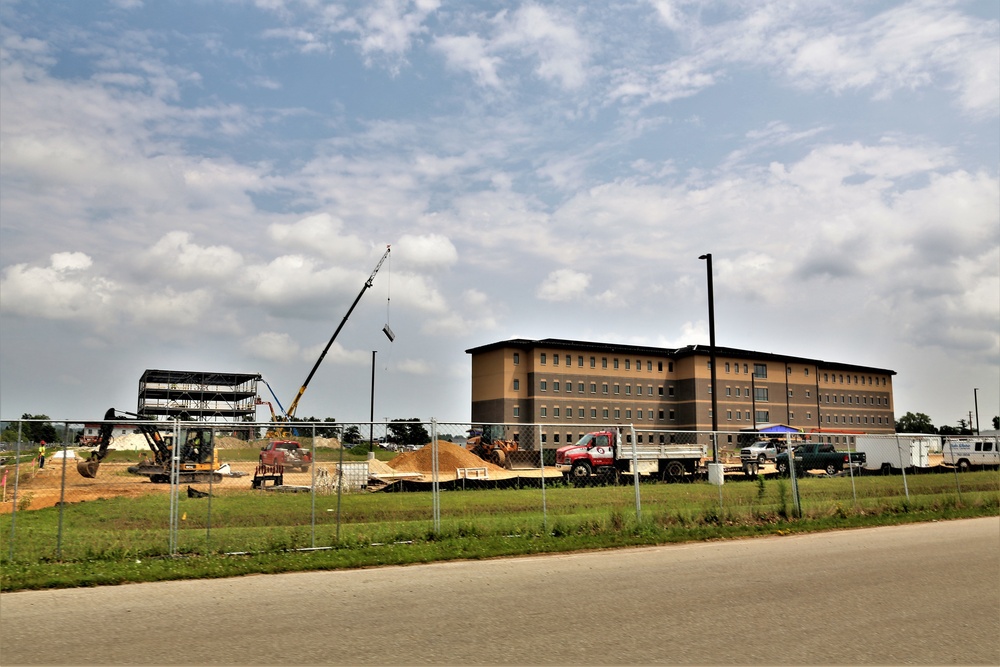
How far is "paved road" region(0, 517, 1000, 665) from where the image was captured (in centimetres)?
649

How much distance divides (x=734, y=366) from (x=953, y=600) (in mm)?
91986

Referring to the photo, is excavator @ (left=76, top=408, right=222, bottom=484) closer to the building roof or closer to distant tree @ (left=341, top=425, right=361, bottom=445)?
distant tree @ (left=341, top=425, right=361, bottom=445)

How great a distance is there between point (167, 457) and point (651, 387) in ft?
241

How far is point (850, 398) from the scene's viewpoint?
10894cm

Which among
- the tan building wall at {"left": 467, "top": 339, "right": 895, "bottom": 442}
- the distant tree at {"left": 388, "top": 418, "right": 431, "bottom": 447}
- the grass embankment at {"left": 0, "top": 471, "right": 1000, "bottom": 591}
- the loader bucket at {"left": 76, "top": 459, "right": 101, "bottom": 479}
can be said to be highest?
the tan building wall at {"left": 467, "top": 339, "right": 895, "bottom": 442}

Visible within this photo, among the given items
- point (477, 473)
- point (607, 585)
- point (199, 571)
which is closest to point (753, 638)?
point (607, 585)

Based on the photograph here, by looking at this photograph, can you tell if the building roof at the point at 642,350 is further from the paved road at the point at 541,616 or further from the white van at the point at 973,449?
the paved road at the point at 541,616

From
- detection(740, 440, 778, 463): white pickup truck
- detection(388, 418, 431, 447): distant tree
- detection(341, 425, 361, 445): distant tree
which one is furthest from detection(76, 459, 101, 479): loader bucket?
detection(740, 440, 778, 463): white pickup truck

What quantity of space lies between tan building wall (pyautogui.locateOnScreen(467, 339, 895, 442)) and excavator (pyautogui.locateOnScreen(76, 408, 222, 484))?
186 feet

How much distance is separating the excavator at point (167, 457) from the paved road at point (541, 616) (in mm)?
3995

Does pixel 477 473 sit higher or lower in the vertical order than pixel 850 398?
lower

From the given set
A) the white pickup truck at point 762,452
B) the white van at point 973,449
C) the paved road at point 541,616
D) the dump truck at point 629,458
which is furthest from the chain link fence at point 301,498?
the white van at point 973,449

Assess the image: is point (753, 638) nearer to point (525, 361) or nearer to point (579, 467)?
point (579, 467)

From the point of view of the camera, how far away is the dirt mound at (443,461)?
134 ft
